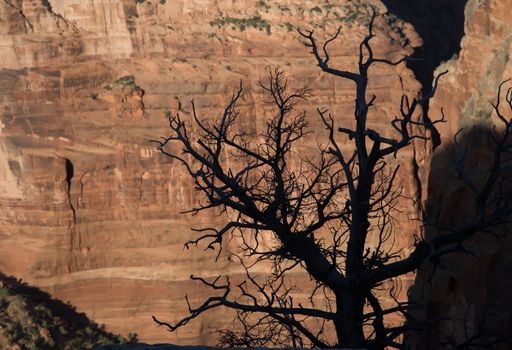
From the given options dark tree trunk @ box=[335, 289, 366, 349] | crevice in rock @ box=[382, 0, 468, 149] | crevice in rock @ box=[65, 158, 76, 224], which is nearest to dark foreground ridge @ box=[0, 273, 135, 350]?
crevice in rock @ box=[65, 158, 76, 224]

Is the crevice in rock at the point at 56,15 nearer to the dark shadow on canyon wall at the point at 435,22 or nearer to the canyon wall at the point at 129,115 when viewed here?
→ the canyon wall at the point at 129,115

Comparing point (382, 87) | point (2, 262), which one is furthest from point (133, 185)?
point (382, 87)

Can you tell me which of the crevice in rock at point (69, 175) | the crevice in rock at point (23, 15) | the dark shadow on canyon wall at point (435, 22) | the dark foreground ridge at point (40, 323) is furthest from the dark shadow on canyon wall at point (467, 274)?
the dark shadow on canyon wall at point (435, 22)

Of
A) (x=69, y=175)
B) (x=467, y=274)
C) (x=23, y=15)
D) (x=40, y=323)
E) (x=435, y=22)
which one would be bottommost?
(x=467, y=274)

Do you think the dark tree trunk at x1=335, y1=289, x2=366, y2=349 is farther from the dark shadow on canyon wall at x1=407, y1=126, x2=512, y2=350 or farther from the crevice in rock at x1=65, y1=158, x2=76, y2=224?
the crevice in rock at x1=65, y1=158, x2=76, y2=224

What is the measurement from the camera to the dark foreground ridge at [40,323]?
31719 mm

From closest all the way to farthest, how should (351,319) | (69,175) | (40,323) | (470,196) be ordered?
(351,319) → (470,196) → (40,323) → (69,175)

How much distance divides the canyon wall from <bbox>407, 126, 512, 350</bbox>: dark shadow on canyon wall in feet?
61.9

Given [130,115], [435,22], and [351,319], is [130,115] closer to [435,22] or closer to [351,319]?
[435,22]

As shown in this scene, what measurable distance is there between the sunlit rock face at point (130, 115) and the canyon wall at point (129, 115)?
5cm

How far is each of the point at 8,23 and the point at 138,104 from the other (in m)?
5.46

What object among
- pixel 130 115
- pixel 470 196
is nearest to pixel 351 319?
pixel 470 196

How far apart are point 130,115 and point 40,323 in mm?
8088

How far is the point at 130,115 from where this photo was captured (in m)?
33.9
